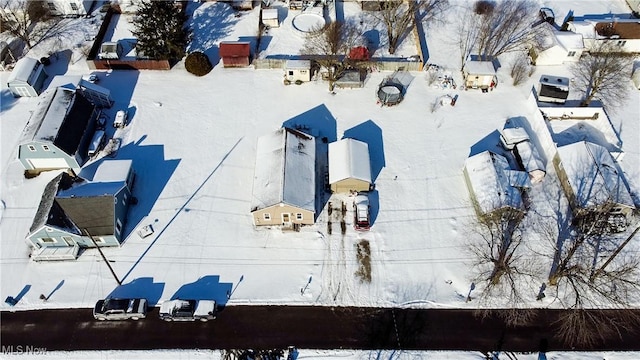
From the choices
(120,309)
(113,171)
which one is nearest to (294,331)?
(120,309)

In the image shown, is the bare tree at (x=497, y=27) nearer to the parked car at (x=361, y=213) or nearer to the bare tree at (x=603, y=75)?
the bare tree at (x=603, y=75)

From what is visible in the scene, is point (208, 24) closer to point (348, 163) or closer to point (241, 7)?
point (241, 7)

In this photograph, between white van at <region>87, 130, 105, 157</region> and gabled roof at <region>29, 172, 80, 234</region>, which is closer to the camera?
gabled roof at <region>29, 172, 80, 234</region>

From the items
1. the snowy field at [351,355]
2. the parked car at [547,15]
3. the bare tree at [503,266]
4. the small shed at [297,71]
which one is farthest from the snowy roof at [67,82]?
the parked car at [547,15]

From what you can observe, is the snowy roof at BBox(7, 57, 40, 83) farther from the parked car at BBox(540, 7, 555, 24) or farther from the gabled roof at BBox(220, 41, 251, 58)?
the parked car at BBox(540, 7, 555, 24)

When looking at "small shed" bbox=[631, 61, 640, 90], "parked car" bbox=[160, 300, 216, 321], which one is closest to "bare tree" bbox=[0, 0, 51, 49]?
"parked car" bbox=[160, 300, 216, 321]

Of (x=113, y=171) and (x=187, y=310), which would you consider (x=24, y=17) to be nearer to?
(x=113, y=171)
